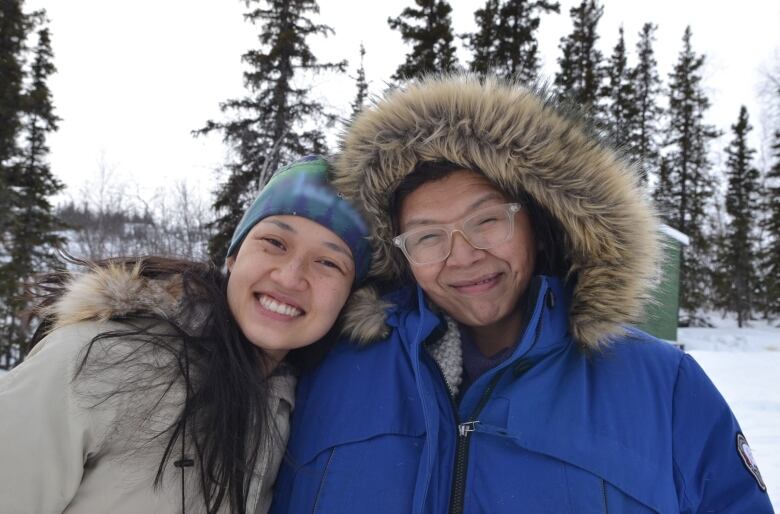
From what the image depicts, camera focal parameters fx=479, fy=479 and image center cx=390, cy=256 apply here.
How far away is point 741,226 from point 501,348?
31.9m

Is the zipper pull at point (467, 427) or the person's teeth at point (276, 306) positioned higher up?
the person's teeth at point (276, 306)

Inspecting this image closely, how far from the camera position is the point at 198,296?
180 centimetres

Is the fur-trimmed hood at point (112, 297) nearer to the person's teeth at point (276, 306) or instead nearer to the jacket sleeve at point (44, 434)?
the jacket sleeve at point (44, 434)

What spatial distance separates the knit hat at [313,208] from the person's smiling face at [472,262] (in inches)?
9.4

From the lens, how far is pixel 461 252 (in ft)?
6.27

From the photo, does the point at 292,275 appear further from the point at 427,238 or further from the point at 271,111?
the point at 271,111

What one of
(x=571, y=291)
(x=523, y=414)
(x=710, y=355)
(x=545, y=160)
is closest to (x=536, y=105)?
(x=545, y=160)

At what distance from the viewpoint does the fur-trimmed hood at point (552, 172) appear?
1822 mm

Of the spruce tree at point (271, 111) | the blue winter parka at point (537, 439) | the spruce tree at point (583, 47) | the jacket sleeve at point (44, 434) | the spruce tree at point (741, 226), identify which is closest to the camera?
the jacket sleeve at point (44, 434)

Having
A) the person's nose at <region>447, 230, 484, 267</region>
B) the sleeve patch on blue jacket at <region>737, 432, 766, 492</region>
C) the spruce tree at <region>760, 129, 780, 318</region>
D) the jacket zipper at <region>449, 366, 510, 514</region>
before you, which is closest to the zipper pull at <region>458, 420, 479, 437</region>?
the jacket zipper at <region>449, 366, 510, 514</region>

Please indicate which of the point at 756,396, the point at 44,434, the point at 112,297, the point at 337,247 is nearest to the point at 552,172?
the point at 337,247

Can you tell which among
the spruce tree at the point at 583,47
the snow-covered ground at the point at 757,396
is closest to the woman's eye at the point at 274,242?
the snow-covered ground at the point at 757,396

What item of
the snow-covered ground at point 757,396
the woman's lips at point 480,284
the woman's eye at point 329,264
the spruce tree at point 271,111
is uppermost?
the spruce tree at point 271,111

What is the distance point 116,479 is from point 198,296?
65cm
